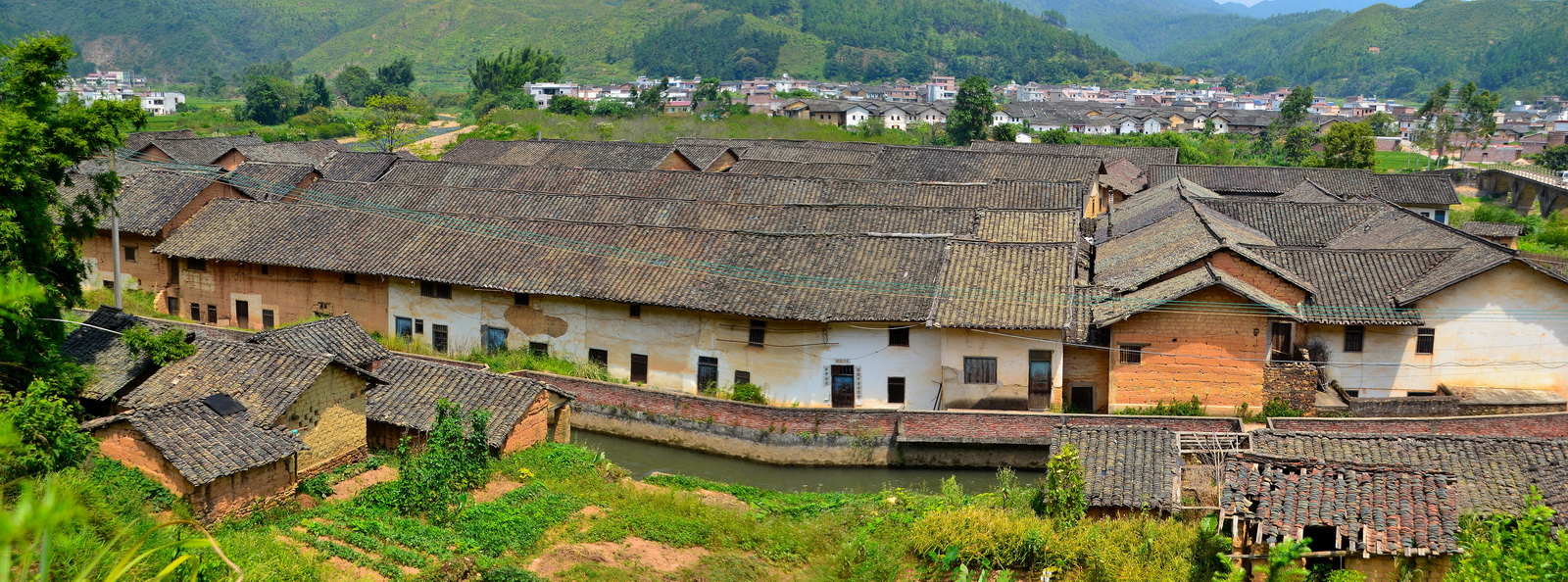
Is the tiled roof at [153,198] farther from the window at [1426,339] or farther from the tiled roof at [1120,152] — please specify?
the tiled roof at [1120,152]

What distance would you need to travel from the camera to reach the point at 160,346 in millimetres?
17625

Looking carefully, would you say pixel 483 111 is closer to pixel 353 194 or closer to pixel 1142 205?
pixel 353 194

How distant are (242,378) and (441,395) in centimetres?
357

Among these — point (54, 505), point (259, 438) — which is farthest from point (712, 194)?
point (54, 505)

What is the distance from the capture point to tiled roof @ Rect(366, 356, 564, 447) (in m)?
19.0

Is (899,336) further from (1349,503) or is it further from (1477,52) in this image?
(1477,52)

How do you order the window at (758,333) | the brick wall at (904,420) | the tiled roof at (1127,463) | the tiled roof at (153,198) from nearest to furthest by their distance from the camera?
the tiled roof at (1127,463)
the brick wall at (904,420)
the window at (758,333)
the tiled roof at (153,198)

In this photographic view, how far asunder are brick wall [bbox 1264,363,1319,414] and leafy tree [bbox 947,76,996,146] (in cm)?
5101

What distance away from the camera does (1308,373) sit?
2202cm

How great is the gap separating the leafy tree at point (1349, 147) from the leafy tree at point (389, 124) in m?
47.4

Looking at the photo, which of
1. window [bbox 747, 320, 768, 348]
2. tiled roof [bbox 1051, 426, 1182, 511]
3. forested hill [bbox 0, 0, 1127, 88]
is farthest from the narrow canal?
forested hill [bbox 0, 0, 1127, 88]

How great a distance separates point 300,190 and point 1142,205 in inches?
1076

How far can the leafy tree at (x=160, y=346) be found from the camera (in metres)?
17.6

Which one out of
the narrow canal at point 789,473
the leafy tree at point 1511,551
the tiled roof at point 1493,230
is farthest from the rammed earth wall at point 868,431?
the tiled roof at point 1493,230
